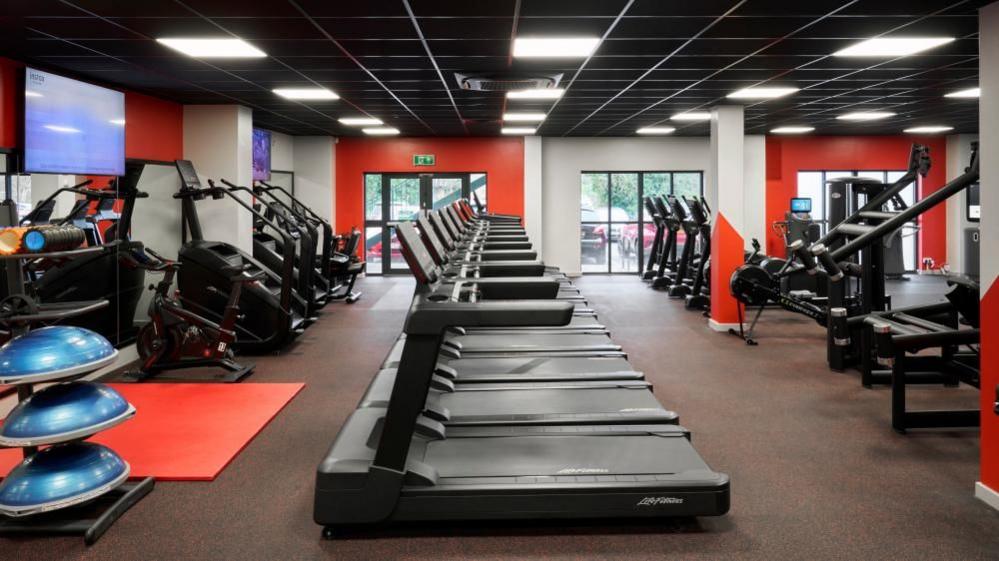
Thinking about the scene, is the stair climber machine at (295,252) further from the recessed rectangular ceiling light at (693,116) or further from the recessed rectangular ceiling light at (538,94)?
the recessed rectangular ceiling light at (693,116)

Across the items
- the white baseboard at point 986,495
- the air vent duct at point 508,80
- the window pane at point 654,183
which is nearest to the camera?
the white baseboard at point 986,495

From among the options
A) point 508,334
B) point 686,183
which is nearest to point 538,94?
point 508,334

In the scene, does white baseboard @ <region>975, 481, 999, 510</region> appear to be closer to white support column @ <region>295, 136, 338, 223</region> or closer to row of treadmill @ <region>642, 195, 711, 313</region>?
row of treadmill @ <region>642, 195, 711, 313</region>

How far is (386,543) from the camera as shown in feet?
9.20

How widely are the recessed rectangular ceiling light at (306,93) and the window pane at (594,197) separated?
626 centimetres

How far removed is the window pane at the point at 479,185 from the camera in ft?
41.8

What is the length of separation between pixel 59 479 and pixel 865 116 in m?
10.0

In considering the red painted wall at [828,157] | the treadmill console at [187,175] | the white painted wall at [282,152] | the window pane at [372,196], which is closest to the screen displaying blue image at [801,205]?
the red painted wall at [828,157]

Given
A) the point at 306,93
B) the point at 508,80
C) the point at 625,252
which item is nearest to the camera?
the point at 508,80

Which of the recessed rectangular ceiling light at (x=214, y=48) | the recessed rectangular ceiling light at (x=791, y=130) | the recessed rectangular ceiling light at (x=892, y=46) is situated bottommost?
the recessed rectangular ceiling light at (x=214, y=48)

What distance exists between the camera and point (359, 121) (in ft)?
33.0

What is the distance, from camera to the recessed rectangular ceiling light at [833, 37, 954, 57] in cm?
507

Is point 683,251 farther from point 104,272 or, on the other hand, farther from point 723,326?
point 104,272

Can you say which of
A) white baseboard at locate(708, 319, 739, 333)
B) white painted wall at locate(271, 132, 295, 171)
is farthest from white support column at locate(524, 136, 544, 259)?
white baseboard at locate(708, 319, 739, 333)
